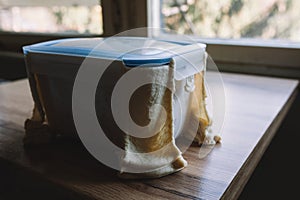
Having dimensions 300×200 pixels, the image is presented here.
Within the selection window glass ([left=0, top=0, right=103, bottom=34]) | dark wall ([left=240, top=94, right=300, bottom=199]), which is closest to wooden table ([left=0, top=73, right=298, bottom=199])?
dark wall ([left=240, top=94, right=300, bottom=199])

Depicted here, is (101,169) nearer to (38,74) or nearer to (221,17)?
(38,74)

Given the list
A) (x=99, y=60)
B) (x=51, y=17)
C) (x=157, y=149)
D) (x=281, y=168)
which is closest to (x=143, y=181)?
(x=157, y=149)

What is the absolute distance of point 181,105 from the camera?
51 centimetres

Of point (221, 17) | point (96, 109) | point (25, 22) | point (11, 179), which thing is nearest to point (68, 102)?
point (96, 109)

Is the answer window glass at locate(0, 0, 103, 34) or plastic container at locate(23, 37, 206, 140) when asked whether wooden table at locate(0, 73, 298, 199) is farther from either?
window glass at locate(0, 0, 103, 34)

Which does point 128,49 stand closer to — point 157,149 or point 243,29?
point 157,149

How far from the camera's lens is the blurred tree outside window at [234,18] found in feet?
3.37

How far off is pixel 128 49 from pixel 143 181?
7.8 inches

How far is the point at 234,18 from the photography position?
3.63 ft

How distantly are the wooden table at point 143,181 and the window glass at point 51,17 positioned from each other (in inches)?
31.3

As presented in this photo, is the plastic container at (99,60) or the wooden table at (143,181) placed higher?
the plastic container at (99,60)

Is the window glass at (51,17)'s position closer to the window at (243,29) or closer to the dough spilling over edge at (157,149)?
the window at (243,29)

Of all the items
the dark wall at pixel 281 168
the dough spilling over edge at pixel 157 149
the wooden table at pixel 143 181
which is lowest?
the dark wall at pixel 281 168

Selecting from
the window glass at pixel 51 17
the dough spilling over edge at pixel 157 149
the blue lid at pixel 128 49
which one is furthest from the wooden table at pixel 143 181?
the window glass at pixel 51 17
